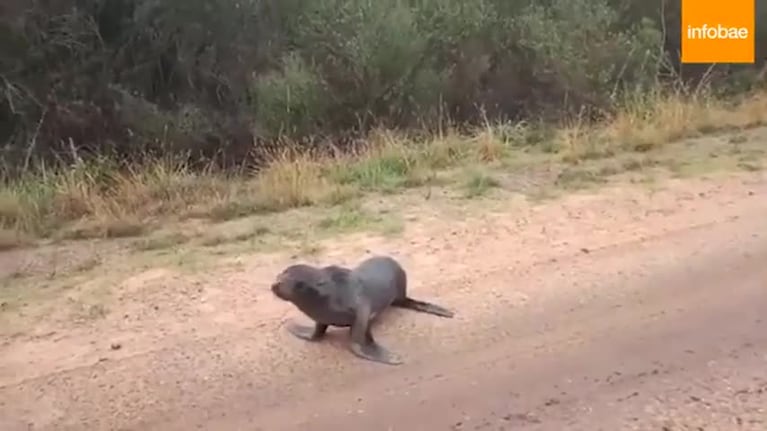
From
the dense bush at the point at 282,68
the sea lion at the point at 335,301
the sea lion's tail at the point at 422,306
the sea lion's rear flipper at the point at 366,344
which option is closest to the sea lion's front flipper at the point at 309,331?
the sea lion at the point at 335,301

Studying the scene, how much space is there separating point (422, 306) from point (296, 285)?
32.9 inches

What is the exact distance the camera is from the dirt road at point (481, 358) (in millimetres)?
4656

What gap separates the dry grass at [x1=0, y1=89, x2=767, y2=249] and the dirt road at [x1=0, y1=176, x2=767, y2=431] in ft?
6.13

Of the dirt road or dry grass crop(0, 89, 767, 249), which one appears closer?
the dirt road

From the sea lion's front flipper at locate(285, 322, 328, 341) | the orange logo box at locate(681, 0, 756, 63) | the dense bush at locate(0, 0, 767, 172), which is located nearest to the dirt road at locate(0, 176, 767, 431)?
the sea lion's front flipper at locate(285, 322, 328, 341)

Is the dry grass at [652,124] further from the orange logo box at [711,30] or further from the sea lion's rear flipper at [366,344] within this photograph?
the sea lion's rear flipper at [366,344]

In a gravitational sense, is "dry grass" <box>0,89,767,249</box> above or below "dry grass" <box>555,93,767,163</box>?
above

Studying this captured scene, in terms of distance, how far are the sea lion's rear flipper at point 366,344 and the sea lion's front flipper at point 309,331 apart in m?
0.17

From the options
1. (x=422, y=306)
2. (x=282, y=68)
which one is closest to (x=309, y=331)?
(x=422, y=306)

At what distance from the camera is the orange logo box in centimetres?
1656

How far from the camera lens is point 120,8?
13.1 m

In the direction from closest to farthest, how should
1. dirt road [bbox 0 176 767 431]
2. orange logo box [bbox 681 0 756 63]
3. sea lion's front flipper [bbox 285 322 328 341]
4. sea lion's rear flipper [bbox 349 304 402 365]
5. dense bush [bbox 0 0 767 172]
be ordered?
dirt road [bbox 0 176 767 431], sea lion's rear flipper [bbox 349 304 402 365], sea lion's front flipper [bbox 285 322 328 341], dense bush [bbox 0 0 767 172], orange logo box [bbox 681 0 756 63]

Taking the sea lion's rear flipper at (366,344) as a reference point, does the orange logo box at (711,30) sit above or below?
below

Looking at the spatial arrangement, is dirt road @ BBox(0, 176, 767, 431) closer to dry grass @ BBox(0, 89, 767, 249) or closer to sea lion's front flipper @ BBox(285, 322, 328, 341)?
sea lion's front flipper @ BBox(285, 322, 328, 341)
